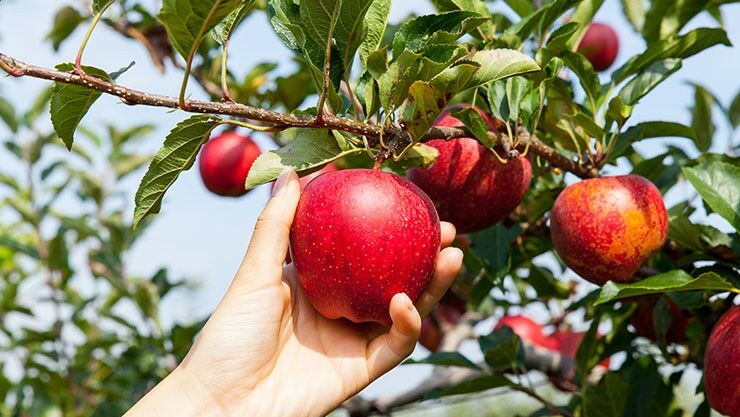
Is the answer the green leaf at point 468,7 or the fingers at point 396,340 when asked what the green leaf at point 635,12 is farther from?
the fingers at point 396,340

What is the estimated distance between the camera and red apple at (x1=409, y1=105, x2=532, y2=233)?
154 centimetres

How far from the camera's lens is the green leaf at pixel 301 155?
131 centimetres

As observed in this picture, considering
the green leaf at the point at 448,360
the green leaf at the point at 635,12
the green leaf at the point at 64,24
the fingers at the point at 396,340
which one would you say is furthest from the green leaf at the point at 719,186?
the green leaf at the point at 64,24

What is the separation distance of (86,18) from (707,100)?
2.04 metres

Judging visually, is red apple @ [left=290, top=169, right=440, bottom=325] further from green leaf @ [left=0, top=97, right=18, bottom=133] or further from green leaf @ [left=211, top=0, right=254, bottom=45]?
green leaf @ [left=0, top=97, right=18, bottom=133]

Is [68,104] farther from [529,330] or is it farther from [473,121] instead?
[529,330]

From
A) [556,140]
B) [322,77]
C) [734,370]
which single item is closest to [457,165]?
[556,140]

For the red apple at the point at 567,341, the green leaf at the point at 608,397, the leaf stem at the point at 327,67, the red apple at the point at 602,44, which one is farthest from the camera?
the red apple at the point at 602,44

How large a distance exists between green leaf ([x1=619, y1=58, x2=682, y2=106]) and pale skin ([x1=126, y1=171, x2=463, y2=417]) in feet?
1.49

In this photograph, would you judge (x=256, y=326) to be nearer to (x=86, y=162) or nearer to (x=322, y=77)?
(x=322, y=77)

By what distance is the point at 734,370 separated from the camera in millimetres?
1332

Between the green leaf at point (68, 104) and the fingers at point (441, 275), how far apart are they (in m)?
0.55

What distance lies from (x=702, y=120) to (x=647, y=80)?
651 mm

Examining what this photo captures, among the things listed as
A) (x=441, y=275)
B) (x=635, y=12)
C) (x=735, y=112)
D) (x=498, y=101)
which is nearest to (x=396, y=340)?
(x=441, y=275)
